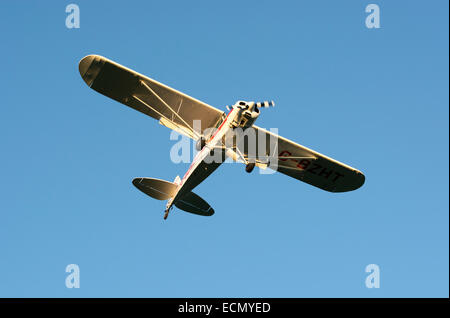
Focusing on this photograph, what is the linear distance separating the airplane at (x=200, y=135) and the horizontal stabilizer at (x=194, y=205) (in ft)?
0.14

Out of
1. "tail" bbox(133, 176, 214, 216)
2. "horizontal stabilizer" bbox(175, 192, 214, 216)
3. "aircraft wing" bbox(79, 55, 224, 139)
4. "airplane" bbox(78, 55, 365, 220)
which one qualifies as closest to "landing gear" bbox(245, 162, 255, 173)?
"airplane" bbox(78, 55, 365, 220)

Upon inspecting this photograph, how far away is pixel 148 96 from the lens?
76.7ft

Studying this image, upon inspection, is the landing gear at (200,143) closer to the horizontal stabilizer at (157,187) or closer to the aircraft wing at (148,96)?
the aircraft wing at (148,96)

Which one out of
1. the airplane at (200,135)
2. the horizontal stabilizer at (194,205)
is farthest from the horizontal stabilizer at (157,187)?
the horizontal stabilizer at (194,205)

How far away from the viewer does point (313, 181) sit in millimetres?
25469

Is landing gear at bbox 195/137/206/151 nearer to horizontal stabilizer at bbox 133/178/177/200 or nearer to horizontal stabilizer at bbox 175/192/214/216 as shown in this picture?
horizontal stabilizer at bbox 133/178/177/200

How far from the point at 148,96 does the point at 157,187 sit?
3.60m

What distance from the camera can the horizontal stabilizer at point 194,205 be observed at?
25.3 m

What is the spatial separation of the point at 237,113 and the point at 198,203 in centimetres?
566

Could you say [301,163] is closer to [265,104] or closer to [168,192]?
[265,104]

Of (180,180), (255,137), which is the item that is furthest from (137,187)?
(255,137)

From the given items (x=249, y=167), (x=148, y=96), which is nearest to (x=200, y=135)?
(x=148, y=96)

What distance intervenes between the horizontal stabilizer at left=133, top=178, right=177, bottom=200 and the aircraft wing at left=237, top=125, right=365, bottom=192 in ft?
10.8
